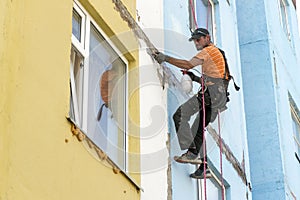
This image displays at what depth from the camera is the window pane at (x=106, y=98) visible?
780 centimetres

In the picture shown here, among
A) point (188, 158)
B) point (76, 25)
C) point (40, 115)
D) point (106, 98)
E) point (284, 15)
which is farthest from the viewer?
point (284, 15)

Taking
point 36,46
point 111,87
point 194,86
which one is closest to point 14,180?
point 36,46

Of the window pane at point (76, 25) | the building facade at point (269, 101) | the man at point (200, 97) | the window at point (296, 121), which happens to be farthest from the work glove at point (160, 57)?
the window at point (296, 121)

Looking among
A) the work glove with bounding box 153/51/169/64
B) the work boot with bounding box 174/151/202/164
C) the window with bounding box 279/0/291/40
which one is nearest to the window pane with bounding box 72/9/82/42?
the work glove with bounding box 153/51/169/64

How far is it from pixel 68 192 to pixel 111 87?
217cm

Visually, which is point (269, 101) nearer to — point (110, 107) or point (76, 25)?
point (110, 107)

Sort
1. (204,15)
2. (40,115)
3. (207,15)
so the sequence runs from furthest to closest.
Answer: (207,15)
(204,15)
(40,115)

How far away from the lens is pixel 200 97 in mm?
9742

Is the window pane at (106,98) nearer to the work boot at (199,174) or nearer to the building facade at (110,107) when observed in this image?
the building facade at (110,107)

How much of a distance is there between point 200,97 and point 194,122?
0.33m

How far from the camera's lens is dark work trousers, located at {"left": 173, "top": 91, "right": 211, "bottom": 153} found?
931cm

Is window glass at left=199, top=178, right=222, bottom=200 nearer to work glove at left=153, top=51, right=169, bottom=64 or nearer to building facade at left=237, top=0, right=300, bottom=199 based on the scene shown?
work glove at left=153, top=51, right=169, bottom=64

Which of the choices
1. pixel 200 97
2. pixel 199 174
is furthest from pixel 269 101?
pixel 199 174

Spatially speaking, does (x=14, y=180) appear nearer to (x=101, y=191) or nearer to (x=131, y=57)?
(x=101, y=191)
